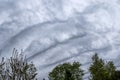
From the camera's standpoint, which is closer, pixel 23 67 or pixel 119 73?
pixel 23 67

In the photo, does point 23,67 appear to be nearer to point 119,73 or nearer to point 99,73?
point 99,73

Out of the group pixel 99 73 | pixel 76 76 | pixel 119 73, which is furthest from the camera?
pixel 119 73

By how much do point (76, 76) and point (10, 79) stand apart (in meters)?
61.4

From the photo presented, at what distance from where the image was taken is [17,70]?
21.5m

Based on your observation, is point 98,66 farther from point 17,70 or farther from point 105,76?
point 17,70

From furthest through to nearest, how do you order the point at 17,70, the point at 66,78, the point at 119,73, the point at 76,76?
the point at 119,73 < the point at 76,76 < the point at 66,78 < the point at 17,70

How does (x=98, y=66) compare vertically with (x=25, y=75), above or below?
above

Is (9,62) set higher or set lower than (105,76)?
lower

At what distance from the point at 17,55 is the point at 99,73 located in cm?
5479

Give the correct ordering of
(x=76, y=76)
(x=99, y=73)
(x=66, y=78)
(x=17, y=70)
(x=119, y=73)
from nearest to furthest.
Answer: (x=17, y=70) < (x=66, y=78) < (x=99, y=73) < (x=76, y=76) < (x=119, y=73)

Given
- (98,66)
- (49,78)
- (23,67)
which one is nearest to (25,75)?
(23,67)

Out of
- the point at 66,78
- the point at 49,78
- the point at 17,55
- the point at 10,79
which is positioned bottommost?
the point at 10,79

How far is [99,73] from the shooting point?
75.1 m

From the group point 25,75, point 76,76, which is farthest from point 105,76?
point 25,75
